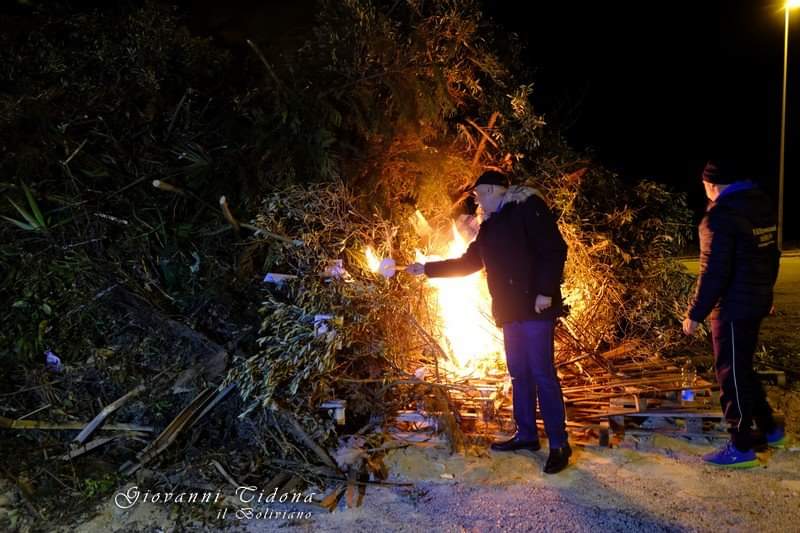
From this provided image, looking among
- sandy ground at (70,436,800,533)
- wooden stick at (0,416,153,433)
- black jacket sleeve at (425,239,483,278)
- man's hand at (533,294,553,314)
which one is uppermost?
black jacket sleeve at (425,239,483,278)

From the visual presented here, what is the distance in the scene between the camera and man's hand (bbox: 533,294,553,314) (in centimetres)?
333

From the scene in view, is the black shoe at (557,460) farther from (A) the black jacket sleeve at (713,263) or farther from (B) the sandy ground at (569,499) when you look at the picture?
(A) the black jacket sleeve at (713,263)

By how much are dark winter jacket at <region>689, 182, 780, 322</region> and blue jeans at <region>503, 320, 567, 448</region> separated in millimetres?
878

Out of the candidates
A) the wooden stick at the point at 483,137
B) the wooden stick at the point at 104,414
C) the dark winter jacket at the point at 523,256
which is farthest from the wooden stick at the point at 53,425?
the wooden stick at the point at 483,137

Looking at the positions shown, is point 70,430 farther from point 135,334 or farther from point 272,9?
point 272,9

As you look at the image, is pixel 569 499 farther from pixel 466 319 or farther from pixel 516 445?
pixel 466 319

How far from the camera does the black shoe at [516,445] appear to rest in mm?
3650

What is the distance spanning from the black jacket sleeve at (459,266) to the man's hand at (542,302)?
1.95ft

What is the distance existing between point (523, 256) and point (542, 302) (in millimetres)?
301

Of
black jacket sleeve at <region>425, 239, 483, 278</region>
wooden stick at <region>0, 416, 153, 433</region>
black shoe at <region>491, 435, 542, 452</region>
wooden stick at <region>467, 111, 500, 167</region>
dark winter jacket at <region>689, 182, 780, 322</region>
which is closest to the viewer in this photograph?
dark winter jacket at <region>689, 182, 780, 322</region>

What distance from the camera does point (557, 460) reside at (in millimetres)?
3391

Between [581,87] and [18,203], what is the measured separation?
5972 mm

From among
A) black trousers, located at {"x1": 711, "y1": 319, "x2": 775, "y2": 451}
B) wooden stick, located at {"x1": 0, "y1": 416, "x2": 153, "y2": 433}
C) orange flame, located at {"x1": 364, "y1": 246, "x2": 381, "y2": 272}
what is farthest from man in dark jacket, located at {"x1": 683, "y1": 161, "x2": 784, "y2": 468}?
wooden stick, located at {"x1": 0, "y1": 416, "x2": 153, "y2": 433}

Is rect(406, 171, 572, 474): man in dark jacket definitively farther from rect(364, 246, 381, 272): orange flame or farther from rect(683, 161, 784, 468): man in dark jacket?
rect(364, 246, 381, 272): orange flame
